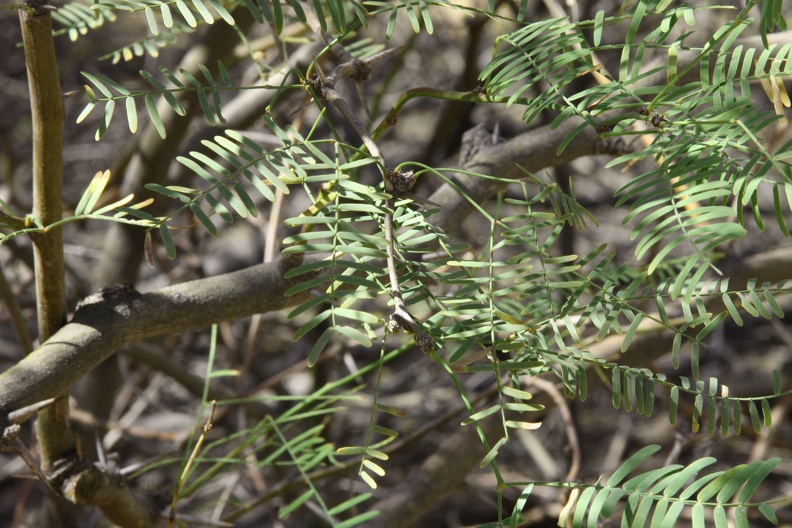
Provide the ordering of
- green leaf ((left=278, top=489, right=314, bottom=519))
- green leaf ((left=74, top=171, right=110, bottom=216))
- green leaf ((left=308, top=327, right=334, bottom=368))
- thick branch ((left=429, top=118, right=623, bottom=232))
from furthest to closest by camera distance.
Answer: thick branch ((left=429, top=118, right=623, bottom=232))
green leaf ((left=278, top=489, right=314, bottom=519))
green leaf ((left=74, top=171, right=110, bottom=216))
green leaf ((left=308, top=327, right=334, bottom=368))

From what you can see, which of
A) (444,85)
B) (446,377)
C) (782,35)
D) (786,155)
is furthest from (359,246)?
(444,85)

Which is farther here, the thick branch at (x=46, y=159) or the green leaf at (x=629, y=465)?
the thick branch at (x=46, y=159)

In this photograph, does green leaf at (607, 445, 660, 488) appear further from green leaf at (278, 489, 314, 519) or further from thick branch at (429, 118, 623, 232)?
thick branch at (429, 118, 623, 232)

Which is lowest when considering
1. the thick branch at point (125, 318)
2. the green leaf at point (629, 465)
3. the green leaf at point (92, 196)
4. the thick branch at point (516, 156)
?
the green leaf at point (629, 465)

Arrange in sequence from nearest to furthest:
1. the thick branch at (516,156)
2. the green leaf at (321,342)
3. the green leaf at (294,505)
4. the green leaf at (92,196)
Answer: the green leaf at (321,342) < the green leaf at (92,196) < the green leaf at (294,505) < the thick branch at (516,156)

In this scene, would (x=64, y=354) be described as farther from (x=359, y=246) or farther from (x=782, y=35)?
(x=782, y=35)

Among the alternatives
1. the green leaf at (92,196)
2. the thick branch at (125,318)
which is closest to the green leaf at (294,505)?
the thick branch at (125,318)

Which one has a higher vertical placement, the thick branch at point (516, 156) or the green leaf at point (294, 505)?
the thick branch at point (516, 156)

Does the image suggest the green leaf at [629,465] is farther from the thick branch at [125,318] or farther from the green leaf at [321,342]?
the thick branch at [125,318]

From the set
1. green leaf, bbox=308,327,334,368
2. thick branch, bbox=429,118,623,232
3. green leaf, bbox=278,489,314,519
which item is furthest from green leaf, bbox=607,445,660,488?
thick branch, bbox=429,118,623,232

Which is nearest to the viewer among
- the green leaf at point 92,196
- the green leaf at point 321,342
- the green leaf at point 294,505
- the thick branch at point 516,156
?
the green leaf at point 321,342

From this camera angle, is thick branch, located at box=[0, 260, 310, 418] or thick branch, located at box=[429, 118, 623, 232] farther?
thick branch, located at box=[429, 118, 623, 232]

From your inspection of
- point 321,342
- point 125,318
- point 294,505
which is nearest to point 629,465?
point 321,342

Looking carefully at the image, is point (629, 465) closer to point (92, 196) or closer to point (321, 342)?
point (321, 342)
